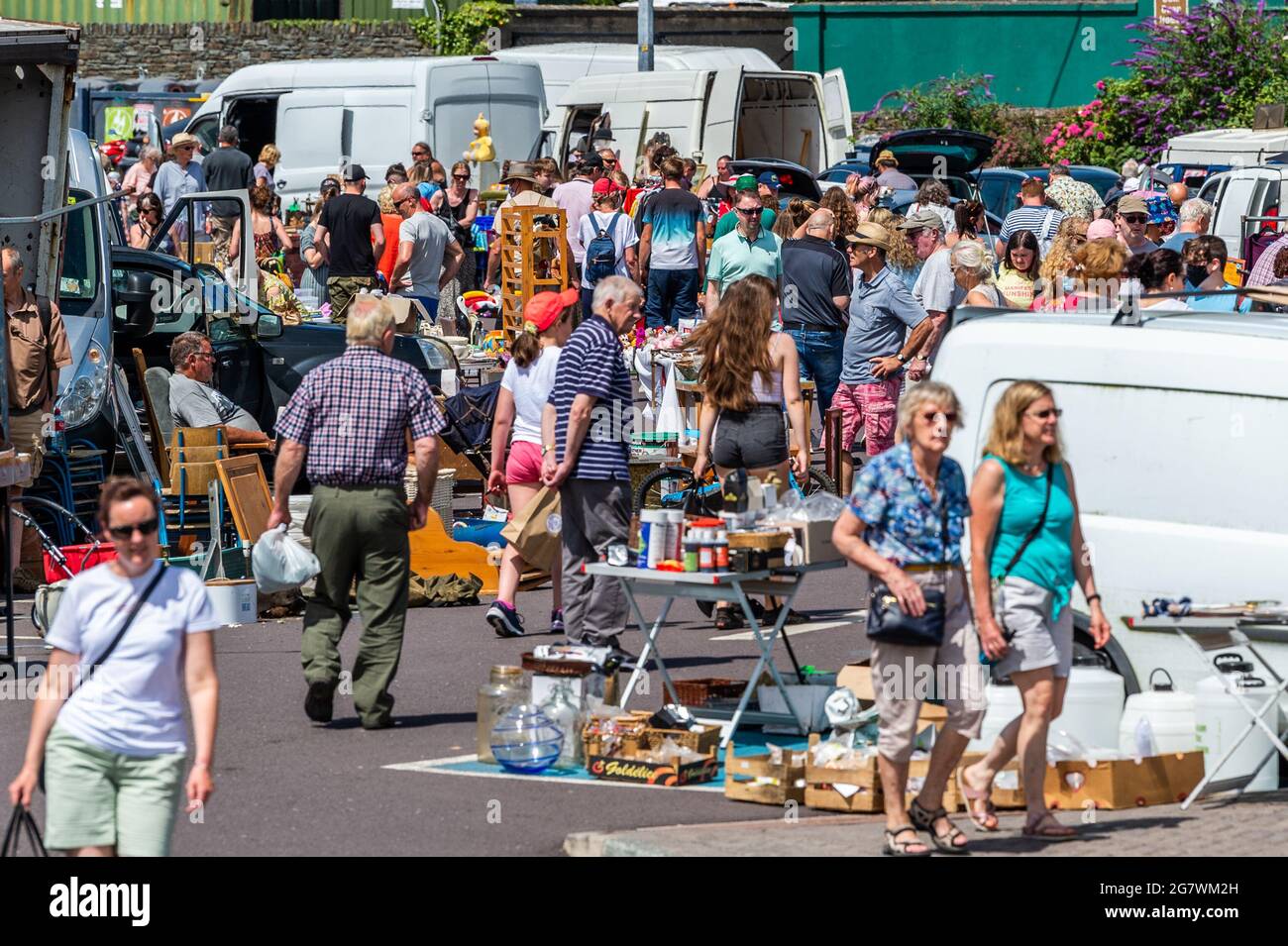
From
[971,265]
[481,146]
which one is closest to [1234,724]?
[971,265]

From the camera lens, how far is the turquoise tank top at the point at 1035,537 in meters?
7.45

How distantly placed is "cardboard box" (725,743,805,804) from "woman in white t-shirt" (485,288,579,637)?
125 inches

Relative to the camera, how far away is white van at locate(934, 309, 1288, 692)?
8.11 m

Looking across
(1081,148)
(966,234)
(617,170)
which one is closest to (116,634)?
(966,234)

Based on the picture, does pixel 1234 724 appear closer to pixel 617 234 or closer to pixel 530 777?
pixel 530 777

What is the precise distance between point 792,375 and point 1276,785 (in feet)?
11.9

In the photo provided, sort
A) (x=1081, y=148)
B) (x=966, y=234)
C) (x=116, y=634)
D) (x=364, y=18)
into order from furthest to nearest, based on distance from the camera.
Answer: (x=364, y=18)
(x=1081, y=148)
(x=966, y=234)
(x=116, y=634)

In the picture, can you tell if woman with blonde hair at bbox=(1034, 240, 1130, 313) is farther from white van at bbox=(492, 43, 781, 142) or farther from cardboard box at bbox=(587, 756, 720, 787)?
white van at bbox=(492, 43, 781, 142)

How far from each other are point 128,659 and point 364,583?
3344mm

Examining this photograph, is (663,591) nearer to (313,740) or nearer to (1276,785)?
(313,740)

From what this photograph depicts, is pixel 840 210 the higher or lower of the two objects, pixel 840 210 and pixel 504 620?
the higher

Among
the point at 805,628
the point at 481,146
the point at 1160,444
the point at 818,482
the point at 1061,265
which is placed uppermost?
the point at 481,146

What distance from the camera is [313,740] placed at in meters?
9.22

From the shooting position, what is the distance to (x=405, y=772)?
8672 millimetres
